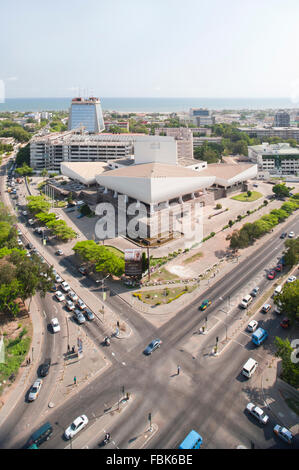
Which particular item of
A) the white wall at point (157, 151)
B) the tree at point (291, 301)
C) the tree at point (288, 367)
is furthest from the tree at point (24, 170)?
the tree at point (288, 367)

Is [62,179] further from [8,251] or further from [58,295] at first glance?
[58,295]

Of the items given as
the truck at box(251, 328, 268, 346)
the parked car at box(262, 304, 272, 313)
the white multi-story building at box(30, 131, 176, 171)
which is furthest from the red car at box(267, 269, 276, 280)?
the white multi-story building at box(30, 131, 176, 171)

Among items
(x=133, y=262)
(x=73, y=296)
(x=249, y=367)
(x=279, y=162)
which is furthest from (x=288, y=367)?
(x=279, y=162)

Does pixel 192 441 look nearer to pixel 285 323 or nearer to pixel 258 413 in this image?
pixel 258 413

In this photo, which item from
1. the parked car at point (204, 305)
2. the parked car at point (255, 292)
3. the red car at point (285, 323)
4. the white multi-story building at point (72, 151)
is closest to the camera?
the red car at point (285, 323)

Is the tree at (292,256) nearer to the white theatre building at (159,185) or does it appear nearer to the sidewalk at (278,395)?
the sidewalk at (278,395)

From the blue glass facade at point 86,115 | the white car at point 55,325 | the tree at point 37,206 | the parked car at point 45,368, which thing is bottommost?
the parked car at point 45,368

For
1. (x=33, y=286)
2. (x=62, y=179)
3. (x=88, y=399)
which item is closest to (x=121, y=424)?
(x=88, y=399)
